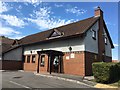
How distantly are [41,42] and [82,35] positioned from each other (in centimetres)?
801

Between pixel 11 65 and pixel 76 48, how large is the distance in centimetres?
1405

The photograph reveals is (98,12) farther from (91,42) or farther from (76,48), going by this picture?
(76,48)

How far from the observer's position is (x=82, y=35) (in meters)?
19.6

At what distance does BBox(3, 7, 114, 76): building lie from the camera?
65.5 feet

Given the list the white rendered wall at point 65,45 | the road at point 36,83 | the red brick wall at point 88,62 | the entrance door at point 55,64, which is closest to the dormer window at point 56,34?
the white rendered wall at point 65,45

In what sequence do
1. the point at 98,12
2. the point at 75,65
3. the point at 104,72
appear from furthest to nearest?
the point at 98,12 → the point at 75,65 → the point at 104,72

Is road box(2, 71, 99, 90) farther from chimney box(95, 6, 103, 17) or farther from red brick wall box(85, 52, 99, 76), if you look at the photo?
chimney box(95, 6, 103, 17)

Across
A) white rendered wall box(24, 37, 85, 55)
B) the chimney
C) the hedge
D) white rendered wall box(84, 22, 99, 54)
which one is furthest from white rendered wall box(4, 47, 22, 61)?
the hedge

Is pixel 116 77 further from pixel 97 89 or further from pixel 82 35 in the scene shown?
pixel 82 35

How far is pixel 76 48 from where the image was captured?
2036 centimetres

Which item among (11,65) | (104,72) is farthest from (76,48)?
(11,65)

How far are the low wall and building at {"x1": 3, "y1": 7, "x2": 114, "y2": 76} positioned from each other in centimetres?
277

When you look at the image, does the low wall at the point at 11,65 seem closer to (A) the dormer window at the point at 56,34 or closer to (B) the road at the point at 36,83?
(A) the dormer window at the point at 56,34

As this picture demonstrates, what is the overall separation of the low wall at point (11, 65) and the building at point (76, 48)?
2767 millimetres
